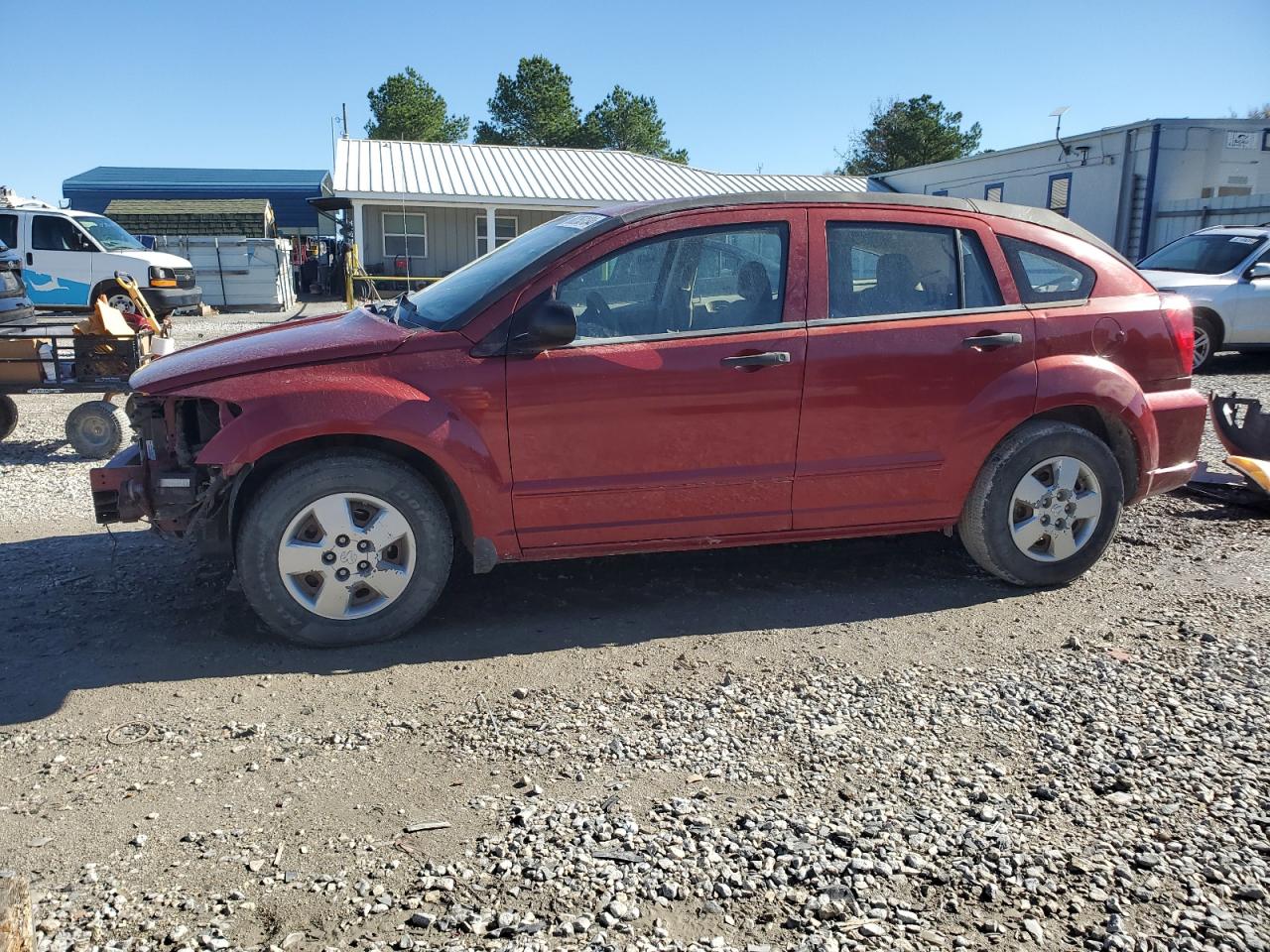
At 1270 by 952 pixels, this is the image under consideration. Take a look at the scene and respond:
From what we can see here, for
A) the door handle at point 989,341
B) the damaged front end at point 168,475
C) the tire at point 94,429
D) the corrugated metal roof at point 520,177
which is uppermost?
the corrugated metal roof at point 520,177

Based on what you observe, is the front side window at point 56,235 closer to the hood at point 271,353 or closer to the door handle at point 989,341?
the hood at point 271,353

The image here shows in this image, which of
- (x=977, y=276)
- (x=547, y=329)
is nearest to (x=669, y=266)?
(x=547, y=329)

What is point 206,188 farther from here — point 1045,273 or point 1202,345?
point 1045,273

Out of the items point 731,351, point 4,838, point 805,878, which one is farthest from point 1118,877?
point 4,838

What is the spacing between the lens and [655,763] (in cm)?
329

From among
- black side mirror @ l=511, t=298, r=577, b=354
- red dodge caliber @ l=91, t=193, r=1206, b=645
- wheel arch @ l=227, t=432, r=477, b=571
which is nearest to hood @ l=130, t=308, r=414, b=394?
red dodge caliber @ l=91, t=193, r=1206, b=645

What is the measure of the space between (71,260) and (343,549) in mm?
17076

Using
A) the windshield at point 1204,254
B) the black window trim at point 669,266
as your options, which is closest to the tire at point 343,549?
the black window trim at point 669,266

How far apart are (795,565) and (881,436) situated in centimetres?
100

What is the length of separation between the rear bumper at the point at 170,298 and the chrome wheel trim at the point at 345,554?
15379mm

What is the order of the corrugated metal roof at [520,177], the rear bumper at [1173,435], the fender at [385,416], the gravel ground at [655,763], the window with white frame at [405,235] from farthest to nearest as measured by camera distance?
the window with white frame at [405,235] < the corrugated metal roof at [520,177] < the rear bumper at [1173,435] < the fender at [385,416] < the gravel ground at [655,763]

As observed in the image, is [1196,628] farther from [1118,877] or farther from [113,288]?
[113,288]

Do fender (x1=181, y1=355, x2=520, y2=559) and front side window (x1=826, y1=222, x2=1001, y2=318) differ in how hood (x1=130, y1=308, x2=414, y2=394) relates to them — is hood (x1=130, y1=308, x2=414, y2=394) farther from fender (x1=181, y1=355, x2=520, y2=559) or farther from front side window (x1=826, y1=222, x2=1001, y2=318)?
front side window (x1=826, y1=222, x2=1001, y2=318)

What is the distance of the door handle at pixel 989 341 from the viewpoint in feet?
15.1
